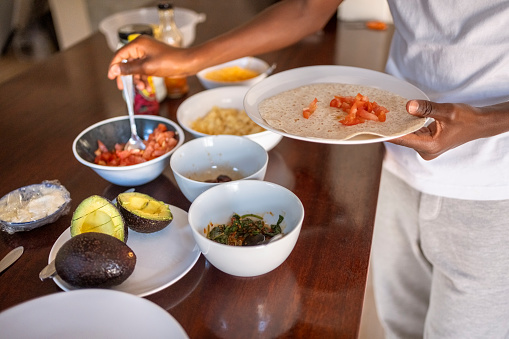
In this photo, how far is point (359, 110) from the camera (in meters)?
1.13

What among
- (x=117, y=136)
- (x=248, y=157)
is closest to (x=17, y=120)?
(x=117, y=136)

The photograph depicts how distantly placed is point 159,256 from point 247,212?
224 millimetres

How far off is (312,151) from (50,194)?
0.76 meters

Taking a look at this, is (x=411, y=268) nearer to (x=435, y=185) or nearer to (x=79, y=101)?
(x=435, y=185)

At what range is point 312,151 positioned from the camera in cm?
141

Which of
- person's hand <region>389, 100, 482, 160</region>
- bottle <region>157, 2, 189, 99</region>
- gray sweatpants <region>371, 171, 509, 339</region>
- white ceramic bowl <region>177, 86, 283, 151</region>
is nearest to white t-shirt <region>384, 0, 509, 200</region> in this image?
gray sweatpants <region>371, 171, 509, 339</region>

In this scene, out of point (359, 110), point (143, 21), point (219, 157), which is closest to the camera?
point (359, 110)

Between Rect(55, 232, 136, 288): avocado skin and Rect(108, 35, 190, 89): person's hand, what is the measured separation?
618mm

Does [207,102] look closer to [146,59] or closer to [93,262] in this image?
[146,59]

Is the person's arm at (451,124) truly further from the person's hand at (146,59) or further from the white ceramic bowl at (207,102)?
the person's hand at (146,59)

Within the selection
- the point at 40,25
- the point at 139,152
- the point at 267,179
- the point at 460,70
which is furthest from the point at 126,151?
the point at 40,25

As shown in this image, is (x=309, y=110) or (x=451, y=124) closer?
(x=451, y=124)

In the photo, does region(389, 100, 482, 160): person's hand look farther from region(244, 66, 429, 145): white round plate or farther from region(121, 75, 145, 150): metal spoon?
region(121, 75, 145, 150): metal spoon

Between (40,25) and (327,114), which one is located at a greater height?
(327,114)
